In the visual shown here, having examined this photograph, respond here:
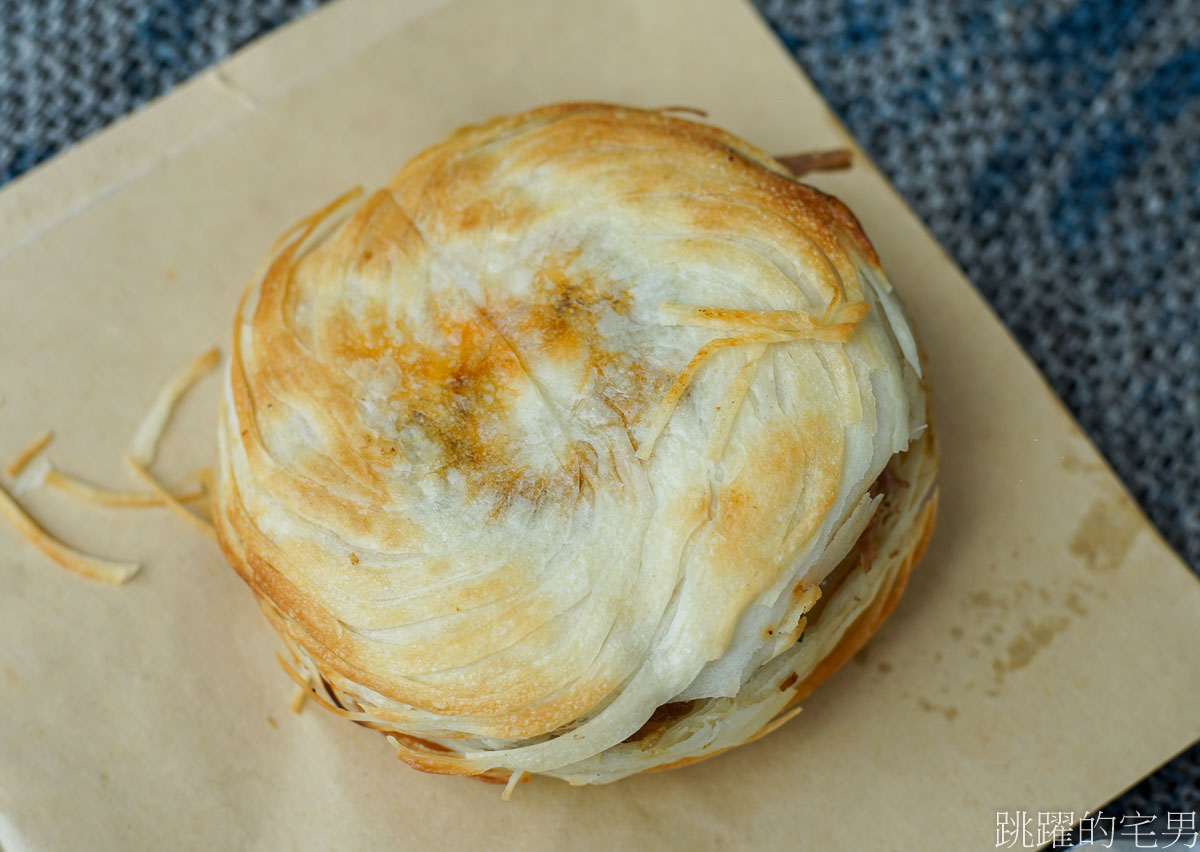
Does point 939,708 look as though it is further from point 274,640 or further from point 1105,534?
point 274,640

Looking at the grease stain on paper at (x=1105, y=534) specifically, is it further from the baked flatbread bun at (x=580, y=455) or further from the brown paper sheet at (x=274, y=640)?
the baked flatbread bun at (x=580, y=455)

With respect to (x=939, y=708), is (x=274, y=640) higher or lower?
higher

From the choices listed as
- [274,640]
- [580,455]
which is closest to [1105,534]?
[580,455]

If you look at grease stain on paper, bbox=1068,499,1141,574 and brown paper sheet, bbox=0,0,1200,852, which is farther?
grease stain on paper, bbox=1068,499,1141,574

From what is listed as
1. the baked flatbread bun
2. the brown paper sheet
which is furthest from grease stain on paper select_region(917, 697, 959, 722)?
the baked flatbread bun

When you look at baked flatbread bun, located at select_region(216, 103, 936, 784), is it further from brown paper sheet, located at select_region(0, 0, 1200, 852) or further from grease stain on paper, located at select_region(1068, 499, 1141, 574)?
grease stain on paper, located at select_region(1068, 499, 1141, 574)

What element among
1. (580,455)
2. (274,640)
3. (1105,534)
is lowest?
(1105,534)

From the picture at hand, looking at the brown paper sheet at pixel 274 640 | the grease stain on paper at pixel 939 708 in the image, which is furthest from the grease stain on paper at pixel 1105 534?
the grease stain on paper at pixel 939 708
